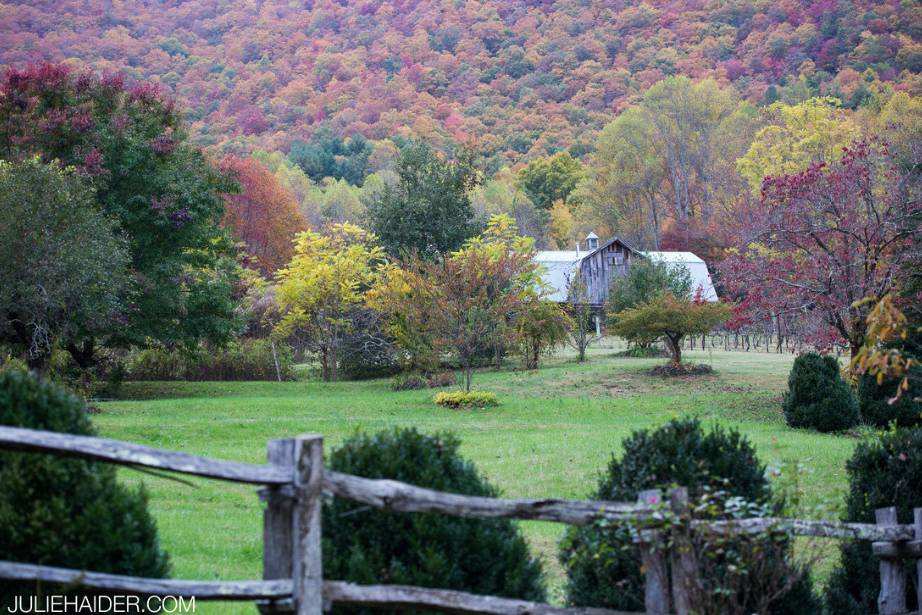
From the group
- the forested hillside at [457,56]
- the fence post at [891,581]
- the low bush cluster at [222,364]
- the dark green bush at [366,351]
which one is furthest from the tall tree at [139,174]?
the forested hillside at [457,56]

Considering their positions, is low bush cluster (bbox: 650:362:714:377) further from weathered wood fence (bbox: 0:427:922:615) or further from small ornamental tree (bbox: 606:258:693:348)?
weathered wood fence (bbox: 0:427:922:615)

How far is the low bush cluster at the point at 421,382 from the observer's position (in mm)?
28578

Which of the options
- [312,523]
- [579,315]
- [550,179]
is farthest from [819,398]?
[550,179]

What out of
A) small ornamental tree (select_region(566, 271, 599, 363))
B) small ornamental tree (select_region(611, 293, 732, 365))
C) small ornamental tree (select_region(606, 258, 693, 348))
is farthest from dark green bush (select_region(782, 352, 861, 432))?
small ornamental tree (select_region(606, 258, 693, 348))

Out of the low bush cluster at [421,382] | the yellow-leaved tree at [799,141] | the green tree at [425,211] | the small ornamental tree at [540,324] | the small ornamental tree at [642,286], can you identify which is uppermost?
the yellow-leaved tree at [799,141]

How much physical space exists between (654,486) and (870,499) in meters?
2.39

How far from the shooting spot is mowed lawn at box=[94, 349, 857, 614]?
9398mm

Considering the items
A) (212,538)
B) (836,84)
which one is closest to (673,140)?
(836,84)

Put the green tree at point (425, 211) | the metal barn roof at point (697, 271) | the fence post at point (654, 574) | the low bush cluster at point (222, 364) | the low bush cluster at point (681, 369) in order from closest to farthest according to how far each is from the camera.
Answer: the fence post at point (654, 574)
the low bush cluster at point (681, 369)
the low bush cluster at point (222, 364)
the green tree at point (425, 211)
the metal barn roof at point (697, 271)

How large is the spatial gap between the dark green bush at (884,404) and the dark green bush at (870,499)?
35.8ft

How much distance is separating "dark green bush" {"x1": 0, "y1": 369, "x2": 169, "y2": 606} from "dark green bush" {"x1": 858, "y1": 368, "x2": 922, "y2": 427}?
15.9 m

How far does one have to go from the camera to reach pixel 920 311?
16906mm

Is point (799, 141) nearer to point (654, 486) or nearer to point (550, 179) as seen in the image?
point (550, 179)

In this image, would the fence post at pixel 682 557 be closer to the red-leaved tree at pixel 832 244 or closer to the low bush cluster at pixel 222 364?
the red-leaved tree at pixel 832 244
